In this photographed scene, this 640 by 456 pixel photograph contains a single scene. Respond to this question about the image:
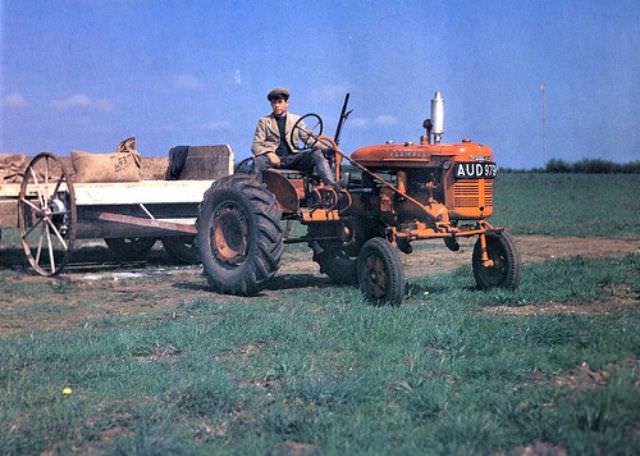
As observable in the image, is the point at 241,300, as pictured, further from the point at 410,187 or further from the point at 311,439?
the point at 311,439

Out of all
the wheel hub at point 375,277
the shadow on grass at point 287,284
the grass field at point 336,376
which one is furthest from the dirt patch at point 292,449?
the shadow on grass at point 287,284

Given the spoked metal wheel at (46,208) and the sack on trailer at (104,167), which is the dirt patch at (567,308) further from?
the sack on trailer at (104,167)

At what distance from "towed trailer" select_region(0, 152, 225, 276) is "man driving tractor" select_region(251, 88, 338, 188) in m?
1.76

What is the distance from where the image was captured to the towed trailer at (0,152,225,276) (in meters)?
10.1

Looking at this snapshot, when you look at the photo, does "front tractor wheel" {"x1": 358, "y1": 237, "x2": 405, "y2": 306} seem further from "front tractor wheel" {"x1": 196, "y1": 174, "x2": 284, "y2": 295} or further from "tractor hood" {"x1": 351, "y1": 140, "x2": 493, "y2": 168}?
"front tractor wheel" {"x1": 196, "y1": 174, "x2": 284, "y2": 295}

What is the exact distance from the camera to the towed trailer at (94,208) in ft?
33.1

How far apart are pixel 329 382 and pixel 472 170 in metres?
3.44

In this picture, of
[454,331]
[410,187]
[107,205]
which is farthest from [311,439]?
[107,205]

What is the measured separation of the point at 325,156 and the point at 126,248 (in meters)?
5.18

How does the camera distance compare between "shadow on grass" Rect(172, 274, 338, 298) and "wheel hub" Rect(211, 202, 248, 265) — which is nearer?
"wheel hub" Rect(211, 202, 248, 265)

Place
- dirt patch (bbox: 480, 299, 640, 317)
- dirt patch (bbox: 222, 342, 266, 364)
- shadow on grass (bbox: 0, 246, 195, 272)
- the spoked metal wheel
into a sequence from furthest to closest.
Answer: shadow on grass (bbox: 0, 246, 195, 272) < the spoked metal wheel < dirt patch (bbox: 480, 299, 640, 317) < dirt patch (bbox: 222, 342, 266, 364)

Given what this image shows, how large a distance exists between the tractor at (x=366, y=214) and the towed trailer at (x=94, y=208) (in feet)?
5.31

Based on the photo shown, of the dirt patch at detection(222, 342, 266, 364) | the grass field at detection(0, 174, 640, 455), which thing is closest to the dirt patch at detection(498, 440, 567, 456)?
the grass field at detection(0, 174, 640, 455)

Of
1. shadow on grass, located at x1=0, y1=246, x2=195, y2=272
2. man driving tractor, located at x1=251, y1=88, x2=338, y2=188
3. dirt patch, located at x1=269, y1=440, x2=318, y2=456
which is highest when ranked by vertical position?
man driving tractor, located at x1=251, y1=88, x2=338, y2=188
